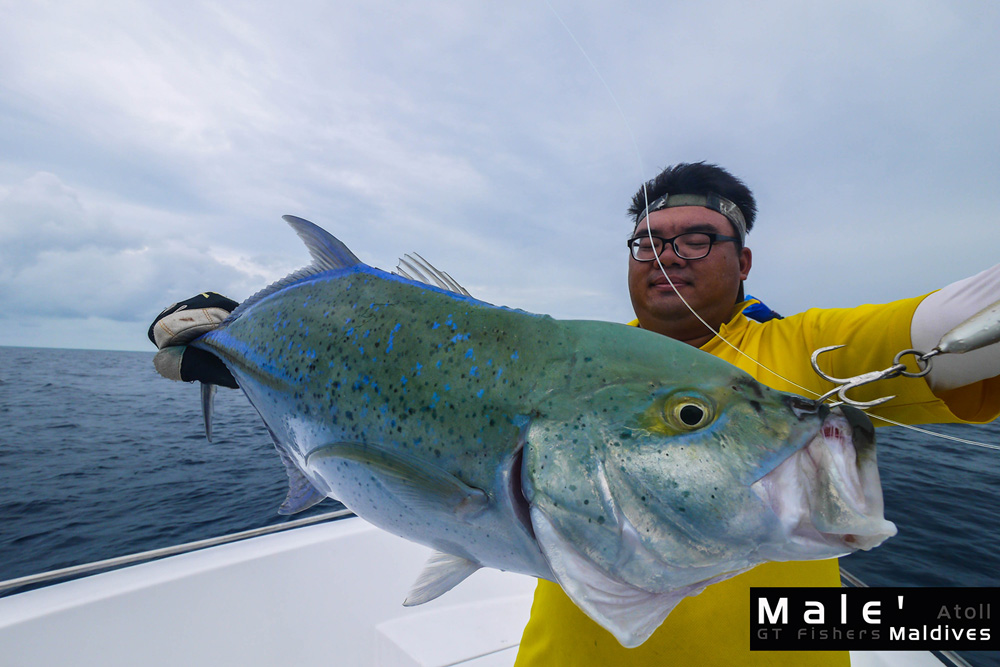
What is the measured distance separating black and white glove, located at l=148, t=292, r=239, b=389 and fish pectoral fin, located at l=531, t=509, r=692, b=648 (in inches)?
62.4

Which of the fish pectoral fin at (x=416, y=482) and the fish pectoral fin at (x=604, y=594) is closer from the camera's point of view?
the fish pectoral fin at (x=604, y=594)

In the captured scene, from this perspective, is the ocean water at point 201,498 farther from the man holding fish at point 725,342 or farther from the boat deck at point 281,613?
the man holding fish at point 725,342

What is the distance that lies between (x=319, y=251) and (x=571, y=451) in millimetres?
1147

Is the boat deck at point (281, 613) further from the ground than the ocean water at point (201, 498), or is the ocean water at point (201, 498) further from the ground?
the boat deck at point (281, 613)

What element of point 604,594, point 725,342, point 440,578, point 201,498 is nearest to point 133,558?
point 440,578

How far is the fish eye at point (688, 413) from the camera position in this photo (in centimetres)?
89

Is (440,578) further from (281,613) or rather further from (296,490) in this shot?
(281,613)

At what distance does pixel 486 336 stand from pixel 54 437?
20700 millimetres

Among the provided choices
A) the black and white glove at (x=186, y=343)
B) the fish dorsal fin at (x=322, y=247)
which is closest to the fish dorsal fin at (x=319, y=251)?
the fish dorsal fin at (x=322, y=247)

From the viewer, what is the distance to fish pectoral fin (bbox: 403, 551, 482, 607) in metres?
1.09

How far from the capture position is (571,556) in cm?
88

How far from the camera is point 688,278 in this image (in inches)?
77.0

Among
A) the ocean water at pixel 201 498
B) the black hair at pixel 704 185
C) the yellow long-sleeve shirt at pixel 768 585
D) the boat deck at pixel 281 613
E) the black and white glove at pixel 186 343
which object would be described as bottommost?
the ocean water at pixel 201 498

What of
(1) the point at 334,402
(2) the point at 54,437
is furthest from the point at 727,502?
(2) the point at 54,437
